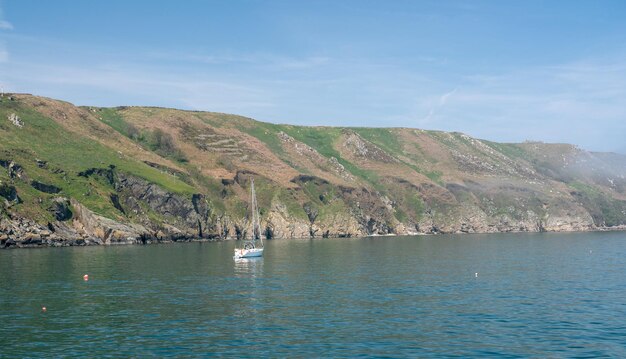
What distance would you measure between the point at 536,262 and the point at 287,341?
8003 centimetres

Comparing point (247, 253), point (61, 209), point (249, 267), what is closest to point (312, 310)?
point (249, 267)

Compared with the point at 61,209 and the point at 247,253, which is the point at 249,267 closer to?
the point at 247,253

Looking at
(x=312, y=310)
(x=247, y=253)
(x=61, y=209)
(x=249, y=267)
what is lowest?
(x=312, y=310)

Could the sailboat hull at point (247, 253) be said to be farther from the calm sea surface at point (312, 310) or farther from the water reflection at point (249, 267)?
the calm sea surface at point (312, 310)

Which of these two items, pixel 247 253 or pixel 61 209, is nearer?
pixel 247 253

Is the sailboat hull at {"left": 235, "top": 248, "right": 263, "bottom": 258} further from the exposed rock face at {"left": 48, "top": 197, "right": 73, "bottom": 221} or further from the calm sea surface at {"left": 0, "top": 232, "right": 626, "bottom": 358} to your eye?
the exposed rock face at {"left": 48, "top": 197, "right": 73, "bottom": 221}

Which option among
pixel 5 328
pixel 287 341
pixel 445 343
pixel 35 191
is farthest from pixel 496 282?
pixel 35 191

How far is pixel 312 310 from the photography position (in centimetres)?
6012

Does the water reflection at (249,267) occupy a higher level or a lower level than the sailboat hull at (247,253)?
lower

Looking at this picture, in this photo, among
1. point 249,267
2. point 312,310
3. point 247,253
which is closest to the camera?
point 312,310

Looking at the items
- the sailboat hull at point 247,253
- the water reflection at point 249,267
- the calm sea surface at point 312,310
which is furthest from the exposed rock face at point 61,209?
the water reflection at point 249,267

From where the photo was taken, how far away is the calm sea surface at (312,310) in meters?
44.7

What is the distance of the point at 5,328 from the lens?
5044cm

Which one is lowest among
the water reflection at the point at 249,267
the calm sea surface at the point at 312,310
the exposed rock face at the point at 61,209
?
the calm sea surface at the point at 312,310
